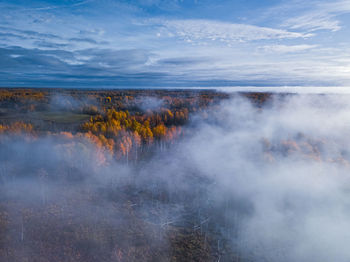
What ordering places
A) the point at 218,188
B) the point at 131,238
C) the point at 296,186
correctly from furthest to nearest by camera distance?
the point at 296,186, the point at 218,188, the point at 131,238

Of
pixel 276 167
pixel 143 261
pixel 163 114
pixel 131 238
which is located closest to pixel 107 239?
pixel 131 238

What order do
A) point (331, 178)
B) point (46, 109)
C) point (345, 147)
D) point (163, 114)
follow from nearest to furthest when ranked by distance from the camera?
point (331, 178), point (345, 147), point (163, 114), point (46, 109)

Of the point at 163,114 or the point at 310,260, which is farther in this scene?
the point at 163,114

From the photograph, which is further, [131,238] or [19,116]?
[19,116]

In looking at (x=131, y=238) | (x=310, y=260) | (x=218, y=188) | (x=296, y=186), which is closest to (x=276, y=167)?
(x=296, y=186)

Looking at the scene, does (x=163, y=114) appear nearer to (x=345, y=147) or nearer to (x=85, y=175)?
(x=85, y=175)

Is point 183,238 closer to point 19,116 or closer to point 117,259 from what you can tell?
point 117,259

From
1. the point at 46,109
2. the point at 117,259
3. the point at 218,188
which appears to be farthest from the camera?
the point at 46,109

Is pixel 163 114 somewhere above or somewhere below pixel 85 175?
above

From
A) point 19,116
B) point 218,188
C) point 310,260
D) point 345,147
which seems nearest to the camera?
point 310,260
